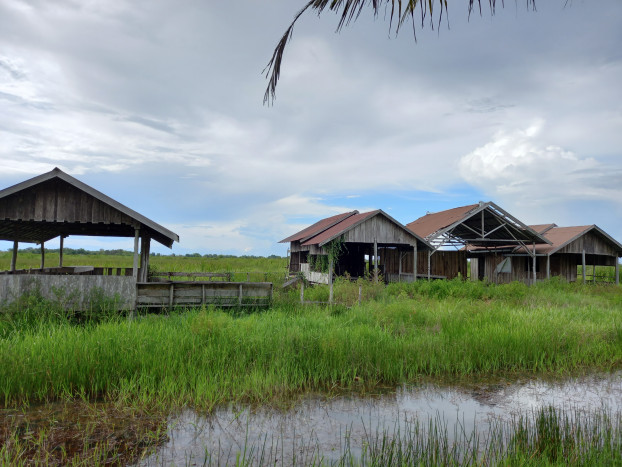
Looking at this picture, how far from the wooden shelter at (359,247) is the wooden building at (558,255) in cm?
674

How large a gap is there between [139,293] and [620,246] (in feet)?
95.9

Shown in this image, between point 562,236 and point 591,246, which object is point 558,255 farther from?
point 591,246

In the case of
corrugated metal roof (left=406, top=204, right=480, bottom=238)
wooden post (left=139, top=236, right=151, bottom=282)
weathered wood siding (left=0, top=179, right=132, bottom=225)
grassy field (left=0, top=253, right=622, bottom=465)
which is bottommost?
→ grassy field (left=0, top=253, right=622, bottom=465)

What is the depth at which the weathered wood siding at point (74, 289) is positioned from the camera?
11.2 metres

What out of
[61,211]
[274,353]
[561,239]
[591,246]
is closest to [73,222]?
[61,211]

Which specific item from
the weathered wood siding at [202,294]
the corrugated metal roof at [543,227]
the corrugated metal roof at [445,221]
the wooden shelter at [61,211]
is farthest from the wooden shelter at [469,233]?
the wooden shelter at [61,211]

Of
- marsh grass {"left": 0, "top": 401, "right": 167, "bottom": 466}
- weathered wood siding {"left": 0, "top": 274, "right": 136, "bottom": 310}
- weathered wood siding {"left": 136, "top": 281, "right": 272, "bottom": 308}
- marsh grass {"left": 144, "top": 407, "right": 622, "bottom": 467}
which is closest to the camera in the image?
marsh grass {"left": 144, "top": 407, "right": 622, "bottom": 467}

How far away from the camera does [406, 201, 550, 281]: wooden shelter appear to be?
77.2ft

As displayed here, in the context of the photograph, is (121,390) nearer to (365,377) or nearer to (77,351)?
(77,351)

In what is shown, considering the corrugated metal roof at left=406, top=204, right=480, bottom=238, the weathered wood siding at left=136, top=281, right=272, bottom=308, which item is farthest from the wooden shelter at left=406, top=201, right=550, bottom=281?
the weathered wood siding at left=136, top=281, right=272, bottom=308

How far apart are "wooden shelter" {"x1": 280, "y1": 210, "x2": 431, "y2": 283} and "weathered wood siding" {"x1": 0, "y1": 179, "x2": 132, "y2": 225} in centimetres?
1029

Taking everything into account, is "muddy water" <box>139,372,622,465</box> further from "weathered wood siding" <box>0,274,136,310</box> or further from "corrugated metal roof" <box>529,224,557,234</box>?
"corrugated metal roof" <box>529,224,557,234</box>

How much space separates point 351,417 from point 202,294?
27.1ft

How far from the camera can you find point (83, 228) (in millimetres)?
16109
